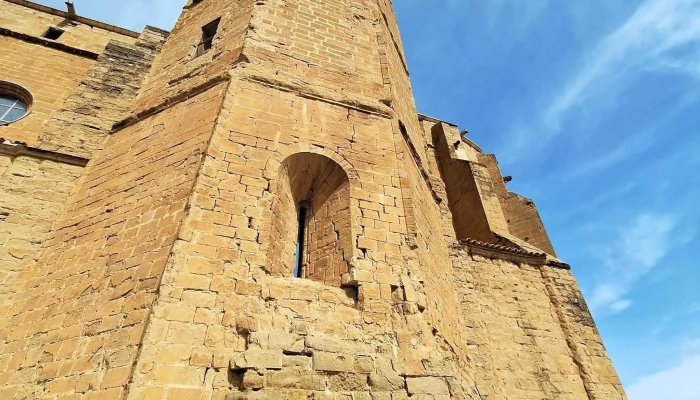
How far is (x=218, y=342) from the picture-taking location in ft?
10.6

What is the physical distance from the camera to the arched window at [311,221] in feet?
13.9

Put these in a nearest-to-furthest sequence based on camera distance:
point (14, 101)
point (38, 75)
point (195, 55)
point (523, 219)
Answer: point (195, 55), point (14, 101), point (38, 75), point (523, 219)

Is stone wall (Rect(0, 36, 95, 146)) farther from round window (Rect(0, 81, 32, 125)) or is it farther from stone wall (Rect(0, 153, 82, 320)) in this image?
stone wall (Rect(0, 153, 82, 320))

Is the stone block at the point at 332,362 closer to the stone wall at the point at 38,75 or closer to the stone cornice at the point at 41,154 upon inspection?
the stone cornice at the point at 41,154

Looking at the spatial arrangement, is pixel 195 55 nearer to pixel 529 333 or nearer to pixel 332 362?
pixel 332 362

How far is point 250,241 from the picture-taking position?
3.88 meters

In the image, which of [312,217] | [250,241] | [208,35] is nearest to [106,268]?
[250,241]

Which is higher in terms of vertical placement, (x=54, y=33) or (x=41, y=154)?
(x=54, y=33)

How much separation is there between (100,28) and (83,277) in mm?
8340

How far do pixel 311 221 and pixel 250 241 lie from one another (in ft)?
3.61

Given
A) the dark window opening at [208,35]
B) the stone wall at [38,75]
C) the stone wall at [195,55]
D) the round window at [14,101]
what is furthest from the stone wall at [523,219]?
the round window at [14,101]

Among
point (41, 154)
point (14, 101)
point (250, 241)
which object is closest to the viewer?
point (250, 241)

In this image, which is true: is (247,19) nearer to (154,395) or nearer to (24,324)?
(24,324)

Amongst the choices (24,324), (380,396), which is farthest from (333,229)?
(24,324)
